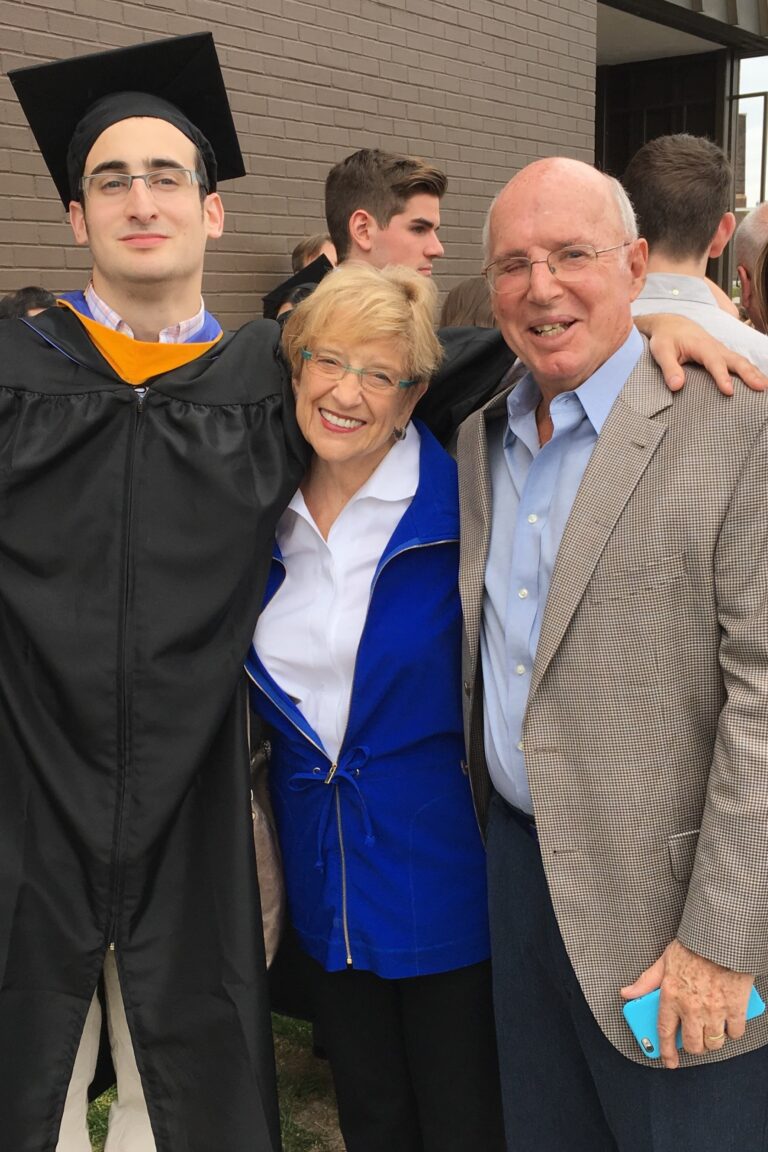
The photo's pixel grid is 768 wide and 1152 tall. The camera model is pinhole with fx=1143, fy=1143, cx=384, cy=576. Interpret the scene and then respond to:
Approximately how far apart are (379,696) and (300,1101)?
5.64 ft

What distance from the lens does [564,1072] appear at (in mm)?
2109

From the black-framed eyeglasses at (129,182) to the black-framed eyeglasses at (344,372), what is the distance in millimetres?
448

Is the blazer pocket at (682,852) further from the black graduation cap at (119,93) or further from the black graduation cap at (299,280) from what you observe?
the black graduation cap at (299,280)

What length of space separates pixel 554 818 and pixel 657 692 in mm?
280

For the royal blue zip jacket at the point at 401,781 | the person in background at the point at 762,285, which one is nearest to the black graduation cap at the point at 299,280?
the person in background at the point at 762,285

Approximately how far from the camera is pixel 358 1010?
2.36 meters

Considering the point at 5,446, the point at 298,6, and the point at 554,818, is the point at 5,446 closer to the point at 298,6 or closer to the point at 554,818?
the point at 554,818

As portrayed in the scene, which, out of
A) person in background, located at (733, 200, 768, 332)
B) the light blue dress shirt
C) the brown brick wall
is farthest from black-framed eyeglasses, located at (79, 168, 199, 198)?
the brown brick wall

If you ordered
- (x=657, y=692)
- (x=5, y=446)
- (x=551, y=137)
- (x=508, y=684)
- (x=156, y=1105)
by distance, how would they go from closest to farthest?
(x=657, y=692)
(x=508, y=684)
(x=5, y=446)
(x=156, y=1105)
(x=551, y=137)

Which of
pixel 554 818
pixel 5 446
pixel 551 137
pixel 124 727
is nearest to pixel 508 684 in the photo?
pixel 554 818

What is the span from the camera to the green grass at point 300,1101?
312cm

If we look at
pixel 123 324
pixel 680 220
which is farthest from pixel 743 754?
pixel 680 220

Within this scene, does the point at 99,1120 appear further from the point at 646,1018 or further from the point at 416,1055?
the point at 646,1018

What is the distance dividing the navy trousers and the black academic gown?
0.50m
